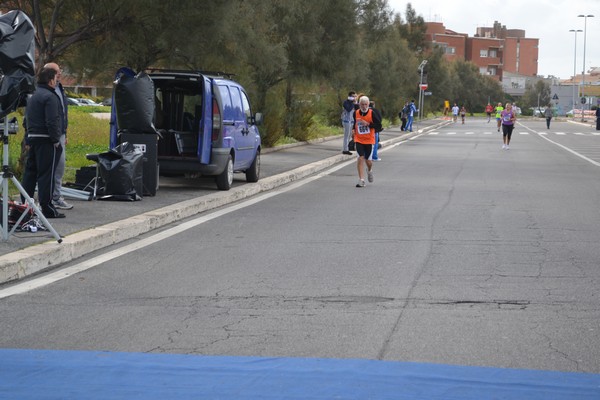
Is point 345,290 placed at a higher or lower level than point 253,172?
lower

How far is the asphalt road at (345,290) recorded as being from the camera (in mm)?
6645

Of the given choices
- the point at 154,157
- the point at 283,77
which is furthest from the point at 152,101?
the point at 283,77

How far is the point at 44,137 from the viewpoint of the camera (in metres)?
12.3

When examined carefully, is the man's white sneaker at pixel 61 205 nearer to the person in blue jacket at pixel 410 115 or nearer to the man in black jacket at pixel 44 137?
the man in black jacket at pixel 44 137

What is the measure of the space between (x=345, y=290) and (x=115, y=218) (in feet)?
15.5

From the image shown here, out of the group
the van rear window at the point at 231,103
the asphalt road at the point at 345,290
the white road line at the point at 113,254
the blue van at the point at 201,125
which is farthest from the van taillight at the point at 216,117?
the asphalt road at the point at 345,290

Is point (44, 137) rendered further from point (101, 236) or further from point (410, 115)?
point (410, 115)

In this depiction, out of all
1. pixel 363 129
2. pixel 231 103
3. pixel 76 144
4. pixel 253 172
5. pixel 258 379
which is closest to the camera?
pixel 258 379

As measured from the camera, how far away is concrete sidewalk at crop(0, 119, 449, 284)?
31.0 feet

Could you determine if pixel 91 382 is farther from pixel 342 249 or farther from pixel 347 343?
pixel 342 249

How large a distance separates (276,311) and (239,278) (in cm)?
151

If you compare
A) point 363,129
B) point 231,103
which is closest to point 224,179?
point 231,103

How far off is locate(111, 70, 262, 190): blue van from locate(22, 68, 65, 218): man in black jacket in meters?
3.30

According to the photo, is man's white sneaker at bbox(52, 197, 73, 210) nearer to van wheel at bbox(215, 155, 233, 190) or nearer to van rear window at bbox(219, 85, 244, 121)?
van wheel at bbox(215, 155, 233, 190)
